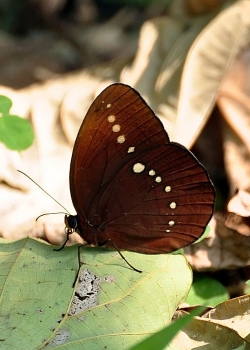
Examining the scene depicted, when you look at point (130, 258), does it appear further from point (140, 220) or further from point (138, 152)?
point (138, 152)

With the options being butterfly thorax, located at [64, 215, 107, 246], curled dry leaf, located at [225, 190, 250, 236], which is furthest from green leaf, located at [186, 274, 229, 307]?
butterfly thorax, located at [64, 215, 107, 246]

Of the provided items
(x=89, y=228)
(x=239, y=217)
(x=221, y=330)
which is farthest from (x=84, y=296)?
(x=239, y=217)

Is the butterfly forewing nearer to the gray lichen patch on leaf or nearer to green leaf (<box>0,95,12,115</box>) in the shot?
the gray lichen patch on leaf

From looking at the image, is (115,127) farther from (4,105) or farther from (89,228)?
Result: (4,105)

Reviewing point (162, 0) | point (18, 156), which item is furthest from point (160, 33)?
point (18, 156)

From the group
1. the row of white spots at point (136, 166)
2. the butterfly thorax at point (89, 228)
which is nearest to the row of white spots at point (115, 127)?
the row of white spots at point (136, 166)

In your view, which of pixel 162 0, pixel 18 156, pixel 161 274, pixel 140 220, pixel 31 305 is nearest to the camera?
pixel 31 305
